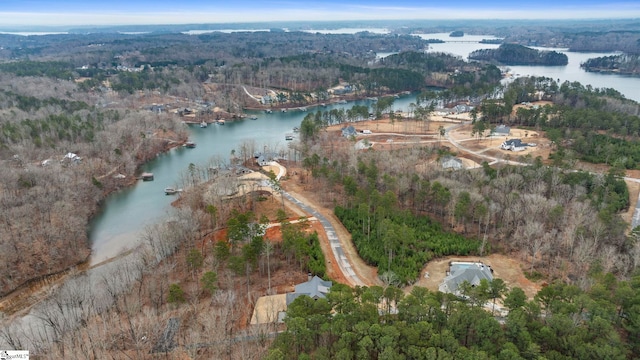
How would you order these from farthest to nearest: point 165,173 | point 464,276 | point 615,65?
1. point 615,65
2. point 165,173
3. point 464,276

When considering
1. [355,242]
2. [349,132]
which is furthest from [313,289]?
[349,132]

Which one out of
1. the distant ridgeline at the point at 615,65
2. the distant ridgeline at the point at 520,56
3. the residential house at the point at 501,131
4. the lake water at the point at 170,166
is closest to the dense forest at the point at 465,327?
the lake water at the point at 170,166

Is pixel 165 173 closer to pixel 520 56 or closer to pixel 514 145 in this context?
pixel 514 145

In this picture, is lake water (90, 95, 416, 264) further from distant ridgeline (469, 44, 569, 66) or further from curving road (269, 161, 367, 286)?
distant ridgeline (469, 44, 569, 66)

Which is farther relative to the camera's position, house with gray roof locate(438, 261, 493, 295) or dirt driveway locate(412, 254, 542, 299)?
dirt driveway locate(412, 254, 542, 299)

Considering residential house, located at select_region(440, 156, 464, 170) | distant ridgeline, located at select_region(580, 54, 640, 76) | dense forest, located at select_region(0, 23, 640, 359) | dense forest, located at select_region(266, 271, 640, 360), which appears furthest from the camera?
distant ridgeline, located at select_region(580, 54, 640, 76)

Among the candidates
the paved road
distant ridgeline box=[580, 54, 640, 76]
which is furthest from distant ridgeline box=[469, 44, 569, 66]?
the paved road

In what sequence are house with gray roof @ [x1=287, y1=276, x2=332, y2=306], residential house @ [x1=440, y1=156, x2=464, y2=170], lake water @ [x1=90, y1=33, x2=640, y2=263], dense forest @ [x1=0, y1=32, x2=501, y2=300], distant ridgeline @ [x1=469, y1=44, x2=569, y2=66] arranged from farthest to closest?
distant ridgeline @ [x1=469, y1=44, x2=569, y2=66], residential house @ [x1=440, y1=156, x2=464, y2=170], lake water @ [x1=90, y1=33, x2=640, y2=263], dense forest @ [x1=0, y1=32, x2=501, y2=300], house with gray roof @ [x1=287, y1=276, x2=332, y2=306]
